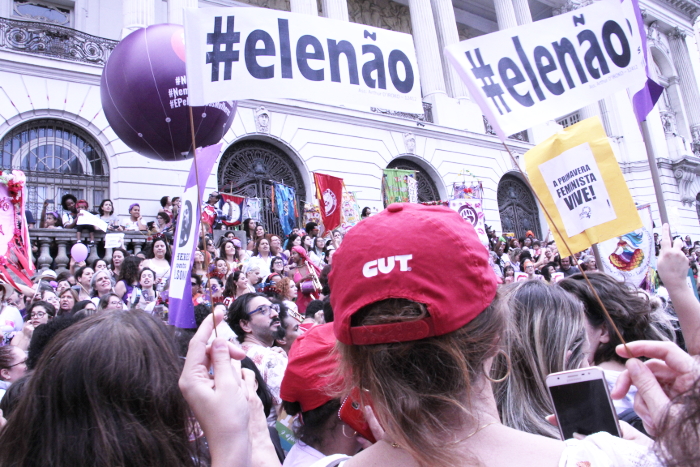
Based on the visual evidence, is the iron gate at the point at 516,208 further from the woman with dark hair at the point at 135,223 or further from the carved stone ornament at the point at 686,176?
the woman with dark hair at the point at 135,223

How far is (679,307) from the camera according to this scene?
1.88 m

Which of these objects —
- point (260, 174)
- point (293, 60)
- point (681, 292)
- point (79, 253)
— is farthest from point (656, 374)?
point (260, 174)

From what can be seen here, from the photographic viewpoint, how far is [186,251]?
8.73ft

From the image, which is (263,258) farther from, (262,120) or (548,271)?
(262,120)

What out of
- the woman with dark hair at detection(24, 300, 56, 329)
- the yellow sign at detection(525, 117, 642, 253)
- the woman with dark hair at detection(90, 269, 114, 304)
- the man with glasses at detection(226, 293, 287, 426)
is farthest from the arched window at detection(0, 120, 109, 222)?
the yellow sign at detection(525, 117, 642, 253)

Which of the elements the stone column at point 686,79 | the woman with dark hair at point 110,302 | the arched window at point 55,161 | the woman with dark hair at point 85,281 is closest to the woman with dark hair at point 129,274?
the woman with dark hair at point 85,281

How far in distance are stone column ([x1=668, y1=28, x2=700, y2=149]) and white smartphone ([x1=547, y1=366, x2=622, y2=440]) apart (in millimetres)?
35151

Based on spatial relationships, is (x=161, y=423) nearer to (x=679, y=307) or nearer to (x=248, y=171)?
(x=679, y=307)

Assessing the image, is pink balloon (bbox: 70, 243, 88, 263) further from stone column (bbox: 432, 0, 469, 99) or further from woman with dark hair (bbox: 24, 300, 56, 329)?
stone column (bbox: 432, 0, 469, 99)

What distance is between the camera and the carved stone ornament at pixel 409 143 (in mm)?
19328

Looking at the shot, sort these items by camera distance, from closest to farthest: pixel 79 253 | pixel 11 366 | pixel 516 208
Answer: pixel 11 366 → pixel 79 253 → pixel 516 208

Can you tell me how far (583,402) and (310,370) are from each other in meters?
1.09

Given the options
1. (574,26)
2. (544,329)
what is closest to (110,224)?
(574,26)

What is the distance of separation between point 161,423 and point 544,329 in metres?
1.45
